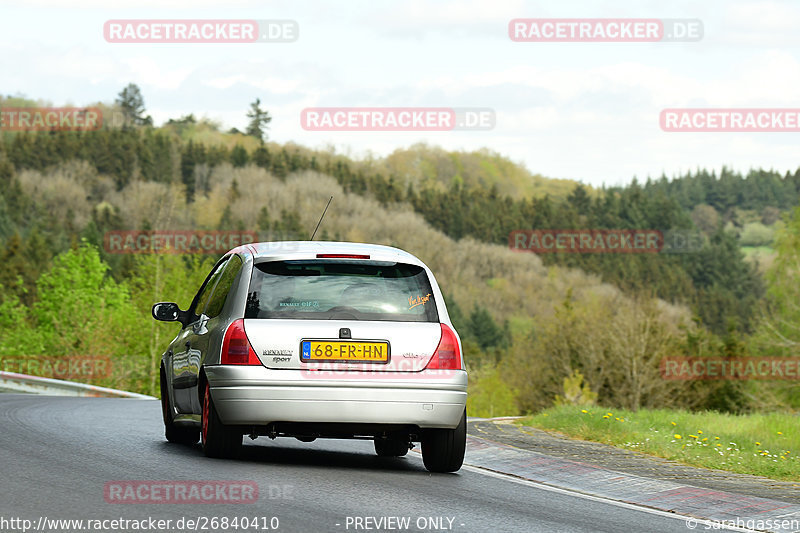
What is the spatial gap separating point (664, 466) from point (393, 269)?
3184mm

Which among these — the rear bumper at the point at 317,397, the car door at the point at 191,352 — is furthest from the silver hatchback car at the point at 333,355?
the car door at the point at 191,352

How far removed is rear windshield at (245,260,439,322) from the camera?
864cm

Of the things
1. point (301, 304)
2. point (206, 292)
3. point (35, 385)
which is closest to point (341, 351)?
point (301, 304)

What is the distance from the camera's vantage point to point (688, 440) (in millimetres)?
12172

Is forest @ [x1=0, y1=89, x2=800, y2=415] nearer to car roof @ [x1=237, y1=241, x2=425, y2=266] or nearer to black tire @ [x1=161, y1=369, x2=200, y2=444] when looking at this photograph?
black tire @ [x1=161, y1=369, x2=200, y2=444]

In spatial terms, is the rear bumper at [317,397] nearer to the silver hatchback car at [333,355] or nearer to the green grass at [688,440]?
the silver hatchback car at [333,355]

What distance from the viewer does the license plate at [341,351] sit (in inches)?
332

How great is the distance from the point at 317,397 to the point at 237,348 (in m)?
0.73

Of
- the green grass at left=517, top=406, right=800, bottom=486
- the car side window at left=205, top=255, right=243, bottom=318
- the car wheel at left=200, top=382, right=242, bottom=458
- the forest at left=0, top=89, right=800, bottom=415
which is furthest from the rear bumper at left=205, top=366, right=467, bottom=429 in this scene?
the forest at left=0, top=89, right=800, bottom=415

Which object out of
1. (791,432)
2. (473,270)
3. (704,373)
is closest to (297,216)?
(473,270)

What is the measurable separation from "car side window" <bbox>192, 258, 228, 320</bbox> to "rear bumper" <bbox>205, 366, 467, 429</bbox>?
6.06ft

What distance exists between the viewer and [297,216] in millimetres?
177750

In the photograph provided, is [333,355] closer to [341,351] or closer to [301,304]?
[341,351]

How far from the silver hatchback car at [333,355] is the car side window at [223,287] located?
0.08 metres
